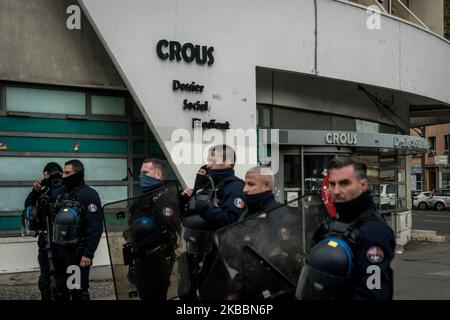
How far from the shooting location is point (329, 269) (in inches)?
122

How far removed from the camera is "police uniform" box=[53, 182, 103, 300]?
258 inches

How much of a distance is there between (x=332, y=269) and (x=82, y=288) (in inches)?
166

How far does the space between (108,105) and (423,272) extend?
6.72 metres

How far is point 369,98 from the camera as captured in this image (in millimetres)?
15625

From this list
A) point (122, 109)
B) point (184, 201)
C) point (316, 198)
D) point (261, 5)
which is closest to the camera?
point (316, 198)

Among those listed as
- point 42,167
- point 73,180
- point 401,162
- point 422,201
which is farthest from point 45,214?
point 422,201

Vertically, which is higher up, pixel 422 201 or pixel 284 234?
pixel 284 234

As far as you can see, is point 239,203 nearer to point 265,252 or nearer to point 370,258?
point 265,252

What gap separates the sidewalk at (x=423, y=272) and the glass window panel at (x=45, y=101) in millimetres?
5990

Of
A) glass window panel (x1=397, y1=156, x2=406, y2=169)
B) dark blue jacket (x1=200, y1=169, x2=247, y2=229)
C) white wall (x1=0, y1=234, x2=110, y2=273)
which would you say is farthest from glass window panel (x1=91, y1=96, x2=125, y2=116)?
glass window panel (x1=397, y1=156, x2=406, y2=169)

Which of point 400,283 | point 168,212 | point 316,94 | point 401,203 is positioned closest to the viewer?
point 168,212

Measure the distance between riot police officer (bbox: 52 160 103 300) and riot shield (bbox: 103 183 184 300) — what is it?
1.34 meters
